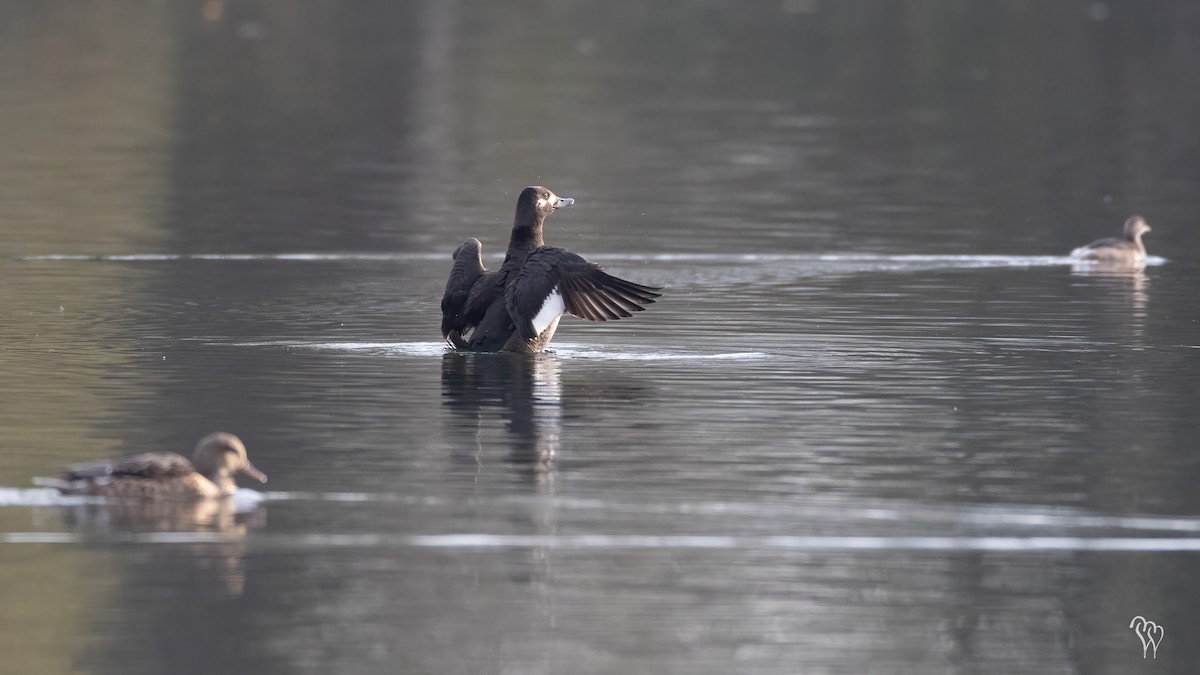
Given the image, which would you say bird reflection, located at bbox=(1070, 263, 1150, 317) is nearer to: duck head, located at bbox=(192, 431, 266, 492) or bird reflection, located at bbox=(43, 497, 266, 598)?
duck head, located at bbox=(192, 431, 266, 492)

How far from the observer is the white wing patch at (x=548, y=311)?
17531 millimetres

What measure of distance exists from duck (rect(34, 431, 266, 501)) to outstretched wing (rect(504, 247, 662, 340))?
219 inches

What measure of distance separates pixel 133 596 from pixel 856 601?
10.1ft

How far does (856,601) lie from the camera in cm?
1049

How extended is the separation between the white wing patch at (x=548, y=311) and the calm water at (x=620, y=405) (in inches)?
11.5

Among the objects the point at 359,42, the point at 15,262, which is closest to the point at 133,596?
the point at 15,262

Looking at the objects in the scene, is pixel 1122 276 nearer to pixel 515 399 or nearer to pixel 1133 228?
pixel 1133 228

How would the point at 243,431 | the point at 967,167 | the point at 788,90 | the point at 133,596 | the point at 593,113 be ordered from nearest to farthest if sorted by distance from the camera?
the point at 133,596, the point at 243,431, the point at 967,167, the point at 593,113, the point at 788,90

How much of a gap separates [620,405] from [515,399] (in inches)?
29.1

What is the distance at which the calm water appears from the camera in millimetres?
10156

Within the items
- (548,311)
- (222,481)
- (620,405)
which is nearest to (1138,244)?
(548,311)

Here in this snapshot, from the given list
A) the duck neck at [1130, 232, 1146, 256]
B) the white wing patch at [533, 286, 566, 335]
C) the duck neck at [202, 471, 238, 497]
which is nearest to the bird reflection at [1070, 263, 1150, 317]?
the duck neck at [1130, 232, 1146, 256]

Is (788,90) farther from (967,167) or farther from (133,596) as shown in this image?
(133,596)

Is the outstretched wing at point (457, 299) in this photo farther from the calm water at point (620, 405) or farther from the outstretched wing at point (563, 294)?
the outstretched wing at point (563, 294)
